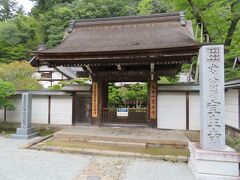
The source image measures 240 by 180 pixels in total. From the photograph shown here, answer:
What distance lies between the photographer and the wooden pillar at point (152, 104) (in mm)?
8789

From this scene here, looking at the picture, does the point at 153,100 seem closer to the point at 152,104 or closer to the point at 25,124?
the point at 152,104

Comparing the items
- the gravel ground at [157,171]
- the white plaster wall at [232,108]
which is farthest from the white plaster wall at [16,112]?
the white plaster wall at [232,108]

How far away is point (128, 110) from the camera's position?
909cm

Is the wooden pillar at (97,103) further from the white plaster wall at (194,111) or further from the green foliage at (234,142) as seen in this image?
the green foliage at (234,142)

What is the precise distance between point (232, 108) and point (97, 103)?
5.28 metres

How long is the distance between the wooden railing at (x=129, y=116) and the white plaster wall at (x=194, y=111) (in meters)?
1.88

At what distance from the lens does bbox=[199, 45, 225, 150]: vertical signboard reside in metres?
4.69

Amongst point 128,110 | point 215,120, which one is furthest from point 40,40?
point 215,120

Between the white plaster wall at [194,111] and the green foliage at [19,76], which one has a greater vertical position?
the green foliage at [19,76]

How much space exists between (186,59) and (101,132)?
4.03m

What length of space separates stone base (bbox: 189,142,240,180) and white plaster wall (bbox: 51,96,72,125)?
6.61 metres

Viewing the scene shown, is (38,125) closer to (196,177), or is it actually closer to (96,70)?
(96,70)

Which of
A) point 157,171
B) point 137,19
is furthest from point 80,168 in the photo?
point 137,19

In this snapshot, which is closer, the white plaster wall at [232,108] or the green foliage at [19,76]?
the white plaster wall at [232,108]
